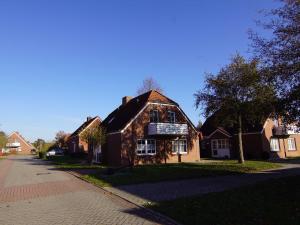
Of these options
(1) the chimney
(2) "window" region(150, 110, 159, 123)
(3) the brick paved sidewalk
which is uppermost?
(1) the chimney

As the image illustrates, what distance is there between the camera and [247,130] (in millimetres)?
41781

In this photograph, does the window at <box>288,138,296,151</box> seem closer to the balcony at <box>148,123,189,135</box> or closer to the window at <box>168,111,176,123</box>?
the balcony at <box>148,123,189,135</box>

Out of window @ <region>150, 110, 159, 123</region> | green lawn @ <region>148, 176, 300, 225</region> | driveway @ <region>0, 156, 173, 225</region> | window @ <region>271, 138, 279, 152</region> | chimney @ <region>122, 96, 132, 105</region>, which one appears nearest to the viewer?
green lawn @ <region>148, 176, 300, 225</region>

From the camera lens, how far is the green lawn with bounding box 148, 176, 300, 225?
366 inches

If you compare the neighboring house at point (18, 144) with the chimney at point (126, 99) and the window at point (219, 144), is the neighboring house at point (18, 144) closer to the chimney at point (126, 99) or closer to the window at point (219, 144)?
the chimney at point (126, 99)

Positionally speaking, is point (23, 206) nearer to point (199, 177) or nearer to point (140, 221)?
point (140, 221)

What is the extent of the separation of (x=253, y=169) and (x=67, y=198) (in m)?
15.7

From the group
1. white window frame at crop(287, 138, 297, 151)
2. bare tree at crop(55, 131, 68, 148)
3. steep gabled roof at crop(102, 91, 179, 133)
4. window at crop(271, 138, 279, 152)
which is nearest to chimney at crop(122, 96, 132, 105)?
steep gabled roof at crop(102, 91, 179, 133)

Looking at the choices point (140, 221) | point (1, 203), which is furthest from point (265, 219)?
point (1, 203)

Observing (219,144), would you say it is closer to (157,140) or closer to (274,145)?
(274,145)

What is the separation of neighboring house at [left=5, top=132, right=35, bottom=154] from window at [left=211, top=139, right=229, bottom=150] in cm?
7889

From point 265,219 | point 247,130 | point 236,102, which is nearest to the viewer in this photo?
point 265,219

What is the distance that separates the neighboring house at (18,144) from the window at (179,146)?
83.2m

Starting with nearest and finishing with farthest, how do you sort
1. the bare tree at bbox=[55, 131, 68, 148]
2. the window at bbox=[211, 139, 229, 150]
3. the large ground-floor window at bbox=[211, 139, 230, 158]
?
the large ground-floor window at bbox=[211, 139, 230, 158]
the window at bbox=[211, 139, 229, 150]
the bare tree at bbox=[55, 131, 68, 148]
